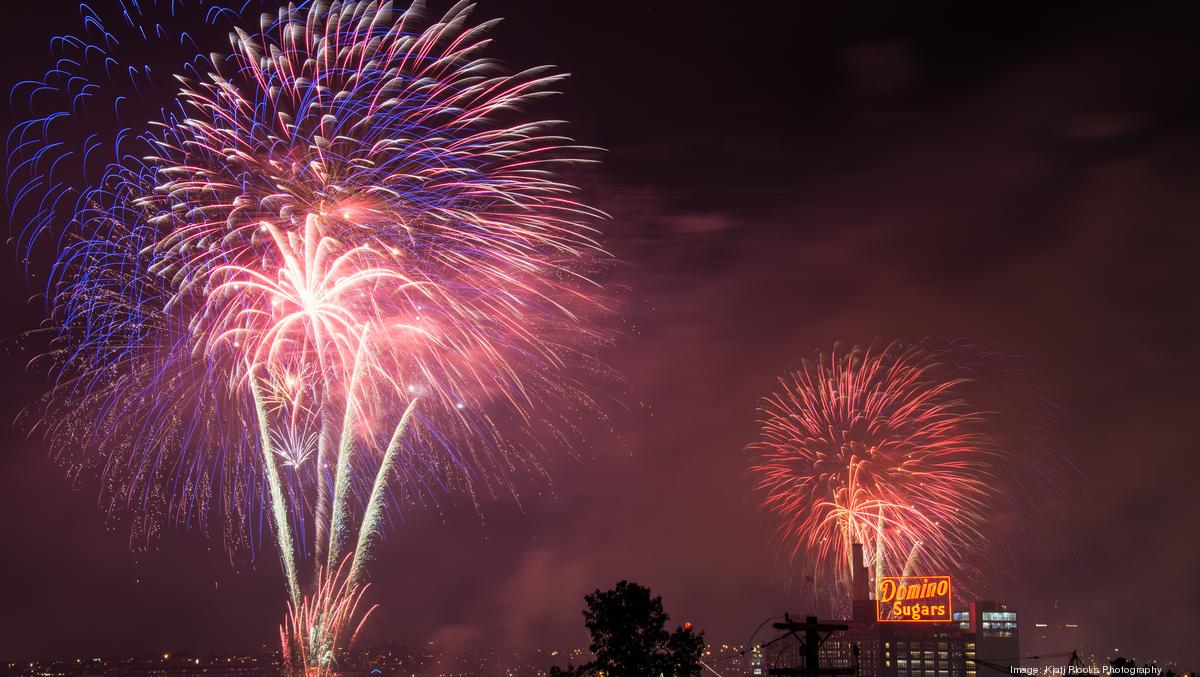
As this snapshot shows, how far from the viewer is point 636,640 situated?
47.1m

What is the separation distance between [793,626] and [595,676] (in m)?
19.9

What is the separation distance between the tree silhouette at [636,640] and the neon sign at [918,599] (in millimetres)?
107776

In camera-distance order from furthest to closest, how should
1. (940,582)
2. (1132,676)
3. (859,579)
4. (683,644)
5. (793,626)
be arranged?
(859,579)
(940,582)
(1132,676)
(683,644)
(793,626)

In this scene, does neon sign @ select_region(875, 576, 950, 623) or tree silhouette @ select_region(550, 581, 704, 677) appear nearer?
tree silhouette @ select_region(550, 581, 704, 677)

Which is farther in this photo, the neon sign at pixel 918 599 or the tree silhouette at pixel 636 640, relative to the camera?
the neon sign at pixel 918 599

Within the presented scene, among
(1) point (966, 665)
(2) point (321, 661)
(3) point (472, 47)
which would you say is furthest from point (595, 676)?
(1) point (966, 665)

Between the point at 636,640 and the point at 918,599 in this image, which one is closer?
the point at 636,640

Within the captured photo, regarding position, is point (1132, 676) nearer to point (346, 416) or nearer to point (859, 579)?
point (346, 416)

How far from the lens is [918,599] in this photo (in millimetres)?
149125

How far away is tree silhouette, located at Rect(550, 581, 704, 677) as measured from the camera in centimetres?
4647

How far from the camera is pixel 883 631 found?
19975 centimetres

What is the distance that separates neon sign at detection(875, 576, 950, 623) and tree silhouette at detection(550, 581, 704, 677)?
4243 inches

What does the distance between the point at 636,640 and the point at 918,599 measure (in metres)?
113

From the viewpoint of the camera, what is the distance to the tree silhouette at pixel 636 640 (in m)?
46.5
